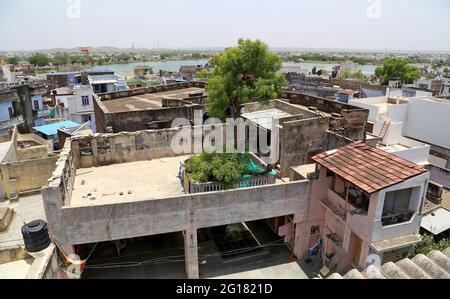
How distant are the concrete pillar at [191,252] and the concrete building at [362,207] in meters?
5.65

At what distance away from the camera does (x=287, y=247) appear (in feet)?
60.4

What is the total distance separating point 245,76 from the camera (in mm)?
21531

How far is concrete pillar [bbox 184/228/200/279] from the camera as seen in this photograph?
15.0 m

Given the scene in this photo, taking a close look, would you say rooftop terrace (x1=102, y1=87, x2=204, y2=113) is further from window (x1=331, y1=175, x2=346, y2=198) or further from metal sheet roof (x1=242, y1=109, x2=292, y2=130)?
window (x1=331, y1=175, x2=346, y2=198)

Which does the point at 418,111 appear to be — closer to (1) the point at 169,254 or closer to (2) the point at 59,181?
(1) the point at 169,254

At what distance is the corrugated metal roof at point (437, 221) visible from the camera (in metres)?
16.8

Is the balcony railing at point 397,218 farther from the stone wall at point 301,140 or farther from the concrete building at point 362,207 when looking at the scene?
the stone wall at point 301,140

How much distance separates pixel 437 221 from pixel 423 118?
64.6 feet

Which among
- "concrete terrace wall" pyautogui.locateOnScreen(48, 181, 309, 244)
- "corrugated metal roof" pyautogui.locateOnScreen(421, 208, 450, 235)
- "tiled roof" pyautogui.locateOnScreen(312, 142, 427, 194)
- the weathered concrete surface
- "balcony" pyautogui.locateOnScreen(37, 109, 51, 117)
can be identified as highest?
"tiled roof" pyautogui.locateOnScreen(312, 142, 427, 194)

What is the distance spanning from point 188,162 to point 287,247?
7.50 meters

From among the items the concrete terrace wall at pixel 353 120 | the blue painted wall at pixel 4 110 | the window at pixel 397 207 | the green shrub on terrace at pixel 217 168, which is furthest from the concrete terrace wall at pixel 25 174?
the window at pixel 397 207

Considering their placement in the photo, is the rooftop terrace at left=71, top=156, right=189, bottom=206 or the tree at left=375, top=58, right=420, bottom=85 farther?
the tree at left=375, top=58, right=420, bottom=85

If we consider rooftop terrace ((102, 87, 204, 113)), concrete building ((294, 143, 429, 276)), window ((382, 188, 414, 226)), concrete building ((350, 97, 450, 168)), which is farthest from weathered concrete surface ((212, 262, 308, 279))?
concrete building ((350, 97, 450, 168))
